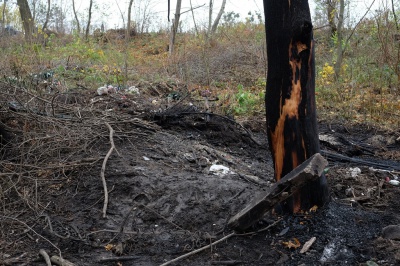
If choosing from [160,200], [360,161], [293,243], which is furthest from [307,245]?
[360,161]

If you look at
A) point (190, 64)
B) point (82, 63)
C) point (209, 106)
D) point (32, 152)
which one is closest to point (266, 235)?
point (32, 152)

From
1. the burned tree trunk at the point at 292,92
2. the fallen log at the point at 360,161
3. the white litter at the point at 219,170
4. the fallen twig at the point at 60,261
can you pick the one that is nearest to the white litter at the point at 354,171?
the fallen log at the point at 360,161

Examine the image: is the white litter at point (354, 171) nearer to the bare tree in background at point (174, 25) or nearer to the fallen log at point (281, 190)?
the fallen log at point (281, 190)

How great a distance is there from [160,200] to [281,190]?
3.84ft

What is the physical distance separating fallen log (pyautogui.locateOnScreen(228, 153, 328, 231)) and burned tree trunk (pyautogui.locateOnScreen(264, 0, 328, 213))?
0.97 ft

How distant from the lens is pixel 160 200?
11.7 ft

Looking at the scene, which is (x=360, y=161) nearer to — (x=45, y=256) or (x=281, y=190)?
(x=281, y=190)

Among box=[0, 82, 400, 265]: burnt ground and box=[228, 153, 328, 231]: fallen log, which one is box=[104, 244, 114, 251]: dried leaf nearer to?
box=[0, 82, 400, 265]: burnt ground

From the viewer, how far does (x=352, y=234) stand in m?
2.91

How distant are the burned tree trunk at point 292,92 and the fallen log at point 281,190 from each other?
29 cm

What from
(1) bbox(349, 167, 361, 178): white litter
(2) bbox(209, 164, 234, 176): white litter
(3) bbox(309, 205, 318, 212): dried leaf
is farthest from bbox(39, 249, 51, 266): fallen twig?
(1) bbox(349, 167, 361, 178): white litter

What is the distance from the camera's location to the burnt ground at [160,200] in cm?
287

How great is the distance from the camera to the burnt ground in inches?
113

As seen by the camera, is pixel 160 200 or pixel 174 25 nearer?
pixel 160 200
